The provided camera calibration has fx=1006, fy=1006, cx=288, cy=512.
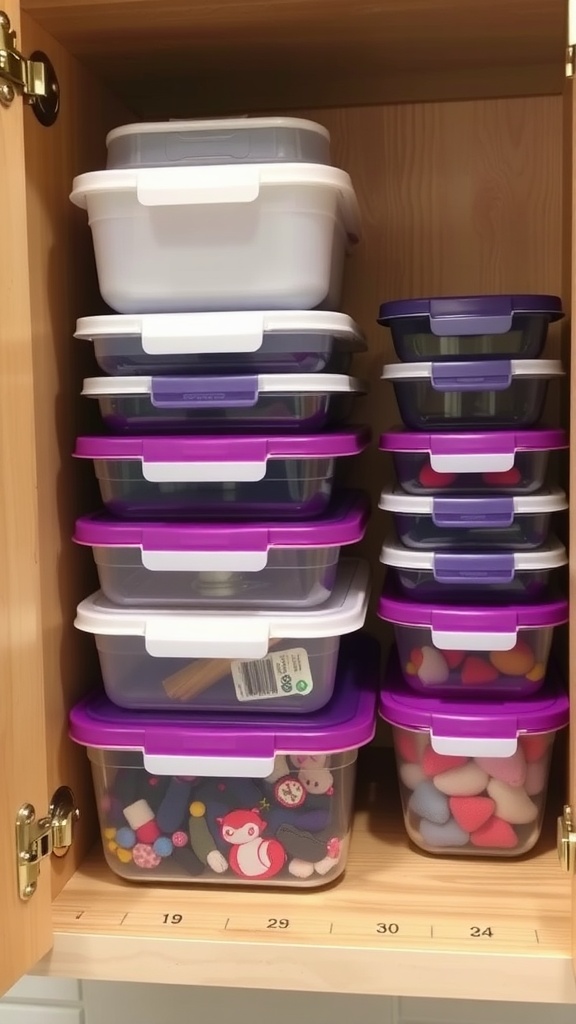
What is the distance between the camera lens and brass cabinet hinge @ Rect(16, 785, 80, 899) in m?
0.67

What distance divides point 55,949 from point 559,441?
528mm

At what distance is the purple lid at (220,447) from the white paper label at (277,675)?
0.15 m

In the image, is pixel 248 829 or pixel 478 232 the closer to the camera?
pixel 248 829

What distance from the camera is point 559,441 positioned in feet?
2.55

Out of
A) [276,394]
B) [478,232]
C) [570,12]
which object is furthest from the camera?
[478,232]

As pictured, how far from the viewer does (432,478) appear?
2.66 ft

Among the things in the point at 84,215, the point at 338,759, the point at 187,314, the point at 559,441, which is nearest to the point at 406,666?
the point at 338,759

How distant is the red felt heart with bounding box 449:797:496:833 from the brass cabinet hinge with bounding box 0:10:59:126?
60 centimetres

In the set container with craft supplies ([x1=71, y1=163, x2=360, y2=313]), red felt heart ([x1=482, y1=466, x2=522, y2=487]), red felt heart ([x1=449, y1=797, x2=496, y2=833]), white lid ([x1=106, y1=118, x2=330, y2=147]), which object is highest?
white lid ([x1=106, y1=118, x2=330, y2=147])

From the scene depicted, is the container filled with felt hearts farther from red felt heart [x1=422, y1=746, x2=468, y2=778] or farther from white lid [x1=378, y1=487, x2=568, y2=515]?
white lid [x1=378, y1=487, x2=568, y2=515]

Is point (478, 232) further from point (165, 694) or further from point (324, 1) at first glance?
point (165, 694)

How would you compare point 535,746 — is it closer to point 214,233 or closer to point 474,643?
point 474,643

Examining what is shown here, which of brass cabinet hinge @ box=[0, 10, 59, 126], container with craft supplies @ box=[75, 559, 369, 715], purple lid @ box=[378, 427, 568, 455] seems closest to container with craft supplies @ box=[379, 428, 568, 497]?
purple lid @ box=[378, 427, 568, 455]

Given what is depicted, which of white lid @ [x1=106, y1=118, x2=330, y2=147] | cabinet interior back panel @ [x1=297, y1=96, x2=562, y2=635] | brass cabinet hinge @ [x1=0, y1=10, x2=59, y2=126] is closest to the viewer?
brass cabinet hinge @ [x1=0, y1=10, x2=59, y2=126]
